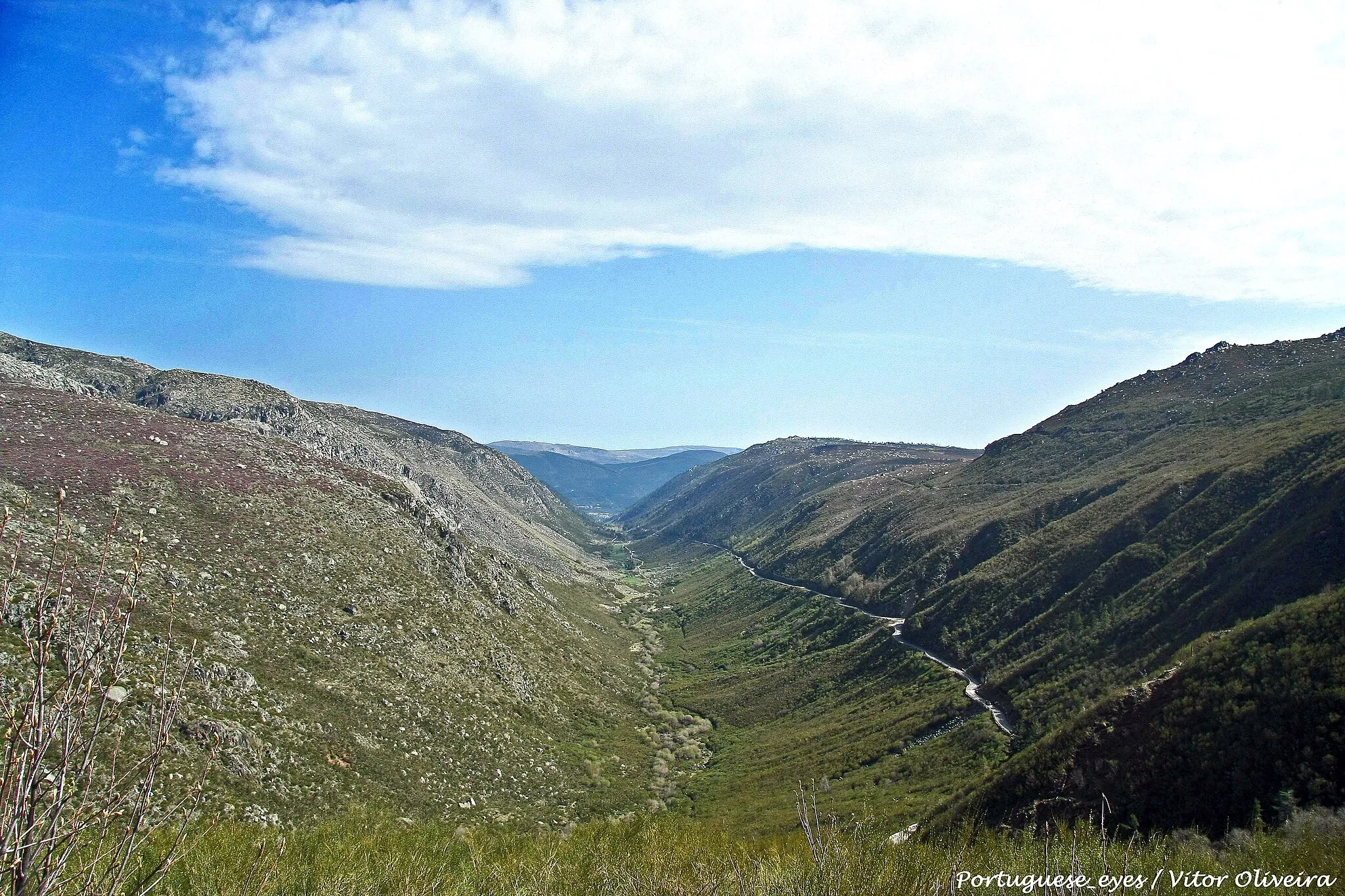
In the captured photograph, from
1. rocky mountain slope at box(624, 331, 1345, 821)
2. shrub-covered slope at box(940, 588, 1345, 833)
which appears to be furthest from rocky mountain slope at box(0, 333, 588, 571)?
shrub-covered slope at box(940, 588, 1345, 833)

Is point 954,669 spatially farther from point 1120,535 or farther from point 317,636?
point 317,636

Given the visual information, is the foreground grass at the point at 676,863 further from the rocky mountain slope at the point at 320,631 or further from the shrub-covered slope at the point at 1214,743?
the shrub-covered slope at the point at 1214,743

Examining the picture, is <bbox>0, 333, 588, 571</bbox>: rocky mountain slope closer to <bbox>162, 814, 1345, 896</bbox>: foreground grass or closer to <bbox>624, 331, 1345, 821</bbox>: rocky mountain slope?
<bbox>624, 331, 1345, 821</bbox>: rocky mountain slope

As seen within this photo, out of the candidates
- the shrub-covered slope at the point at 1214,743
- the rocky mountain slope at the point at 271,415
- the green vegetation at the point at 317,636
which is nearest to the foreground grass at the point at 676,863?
the shrub-covered slope at the point at 1214,743

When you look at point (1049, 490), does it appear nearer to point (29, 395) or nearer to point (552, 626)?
point (552, 626)

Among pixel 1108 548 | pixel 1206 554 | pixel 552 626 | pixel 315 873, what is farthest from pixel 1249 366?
pixel 315 873
